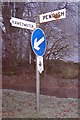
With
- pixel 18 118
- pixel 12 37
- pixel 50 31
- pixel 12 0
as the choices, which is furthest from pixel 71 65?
pixel 18 118

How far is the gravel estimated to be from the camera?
4.81 meters

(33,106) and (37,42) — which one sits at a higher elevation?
(37,42)

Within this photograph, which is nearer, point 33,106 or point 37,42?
point 37,42

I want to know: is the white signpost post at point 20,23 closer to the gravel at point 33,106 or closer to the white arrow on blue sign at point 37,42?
the white arrow on blue sign at point 37,42

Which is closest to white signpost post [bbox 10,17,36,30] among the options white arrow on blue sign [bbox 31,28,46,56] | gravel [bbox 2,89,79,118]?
white arrow on blue sign [bbox 31,28,46,56]

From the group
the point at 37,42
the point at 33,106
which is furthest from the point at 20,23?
the point at 33,106

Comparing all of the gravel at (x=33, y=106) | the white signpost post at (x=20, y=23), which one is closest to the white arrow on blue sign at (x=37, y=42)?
the white signpost post at (x=20, y=23)

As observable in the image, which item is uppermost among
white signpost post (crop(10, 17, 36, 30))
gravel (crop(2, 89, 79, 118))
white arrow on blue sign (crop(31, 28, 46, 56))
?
white signpost post (crop(10, 17, 36, 30))

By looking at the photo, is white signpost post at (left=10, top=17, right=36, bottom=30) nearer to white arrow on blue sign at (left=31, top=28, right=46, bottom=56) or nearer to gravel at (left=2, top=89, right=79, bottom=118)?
white arrow on blue sign at (left=31, top=28, right=46, bottom=56)

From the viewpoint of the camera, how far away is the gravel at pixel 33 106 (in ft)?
15.8

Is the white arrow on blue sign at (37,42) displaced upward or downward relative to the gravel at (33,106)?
upward

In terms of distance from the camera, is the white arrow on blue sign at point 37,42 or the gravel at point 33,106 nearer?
the white arrow on blue sign at point 37,42

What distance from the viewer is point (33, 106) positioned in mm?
5129

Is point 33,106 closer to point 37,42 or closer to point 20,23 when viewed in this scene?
point 37,42
